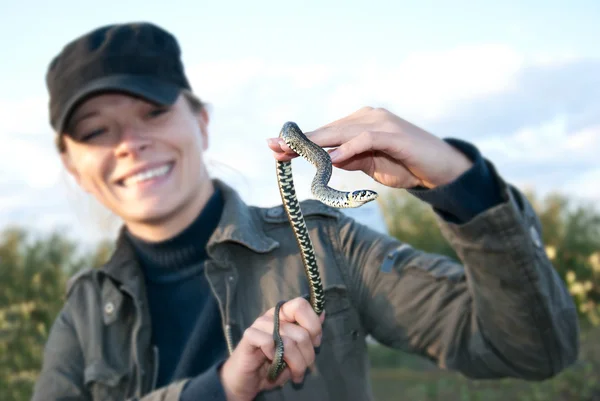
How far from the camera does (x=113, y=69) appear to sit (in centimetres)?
435

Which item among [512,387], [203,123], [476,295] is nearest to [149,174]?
[203,123]

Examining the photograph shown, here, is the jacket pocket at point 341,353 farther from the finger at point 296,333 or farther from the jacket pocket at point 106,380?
the jacket pocket at point 106,380

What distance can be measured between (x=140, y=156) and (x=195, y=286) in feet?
3.05

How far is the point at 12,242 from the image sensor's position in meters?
9.30

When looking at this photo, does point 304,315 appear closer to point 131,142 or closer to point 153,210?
point 153,210

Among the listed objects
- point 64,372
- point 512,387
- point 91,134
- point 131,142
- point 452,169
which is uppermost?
point 91,134

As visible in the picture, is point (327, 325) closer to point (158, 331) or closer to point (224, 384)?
point (224, 384)

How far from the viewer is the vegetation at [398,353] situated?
24.9 feet

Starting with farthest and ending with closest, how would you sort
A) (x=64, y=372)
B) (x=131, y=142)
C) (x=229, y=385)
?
(x=131, y=142) < (x=64, y=372) < (x=229, y=385)

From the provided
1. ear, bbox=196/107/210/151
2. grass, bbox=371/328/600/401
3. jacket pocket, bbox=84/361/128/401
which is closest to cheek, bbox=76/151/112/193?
ear, bbox=196/107/210/151

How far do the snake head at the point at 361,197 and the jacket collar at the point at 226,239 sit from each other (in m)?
0.85

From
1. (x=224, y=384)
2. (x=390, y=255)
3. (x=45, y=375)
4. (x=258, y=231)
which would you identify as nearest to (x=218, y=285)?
(x=258, y=231)

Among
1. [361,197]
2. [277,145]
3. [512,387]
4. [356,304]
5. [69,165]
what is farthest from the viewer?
[512,387]

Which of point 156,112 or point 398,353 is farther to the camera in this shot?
point 398,353
